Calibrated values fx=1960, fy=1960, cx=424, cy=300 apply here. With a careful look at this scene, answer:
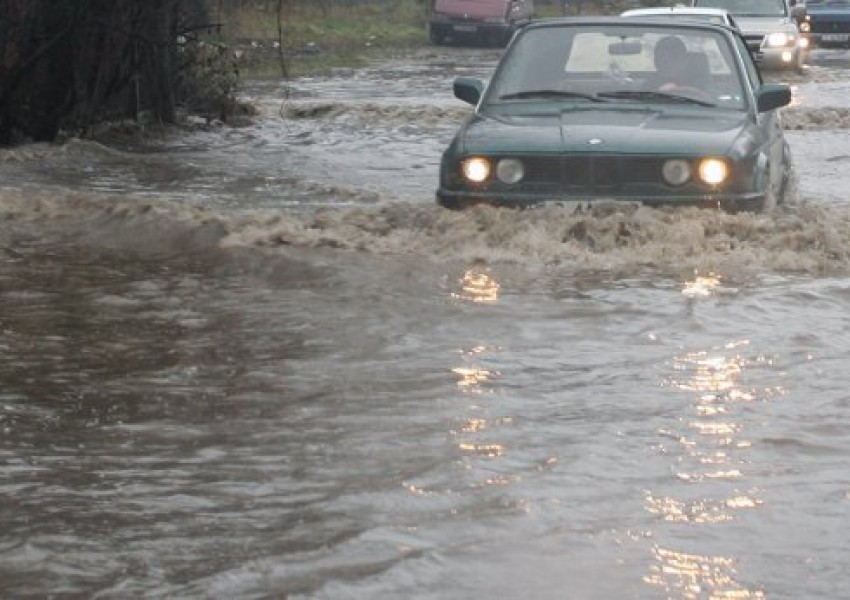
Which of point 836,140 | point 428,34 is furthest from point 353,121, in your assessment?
point 428,34

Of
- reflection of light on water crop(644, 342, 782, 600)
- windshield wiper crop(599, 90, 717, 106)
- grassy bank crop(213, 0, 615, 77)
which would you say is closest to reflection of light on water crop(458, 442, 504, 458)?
reflection of light on water crop(644, 342, 782, 600)

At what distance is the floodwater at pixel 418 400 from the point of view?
530cm

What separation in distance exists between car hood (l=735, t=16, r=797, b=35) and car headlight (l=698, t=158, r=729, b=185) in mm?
20045

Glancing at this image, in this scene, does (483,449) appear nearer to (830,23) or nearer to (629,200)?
(629,200)

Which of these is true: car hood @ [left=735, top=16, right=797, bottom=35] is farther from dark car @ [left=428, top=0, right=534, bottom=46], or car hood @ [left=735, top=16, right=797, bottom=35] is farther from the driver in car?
the driver in car

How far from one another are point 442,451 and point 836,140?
14345mm

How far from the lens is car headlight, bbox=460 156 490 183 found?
10.3 m

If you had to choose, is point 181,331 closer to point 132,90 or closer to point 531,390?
point 531,390

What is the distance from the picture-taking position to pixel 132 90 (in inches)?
781

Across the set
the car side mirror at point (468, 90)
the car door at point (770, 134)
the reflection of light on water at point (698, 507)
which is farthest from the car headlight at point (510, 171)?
the reflection of light on water at point (698, 507)

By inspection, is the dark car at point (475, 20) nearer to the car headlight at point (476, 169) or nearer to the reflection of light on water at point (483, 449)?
the car headlight at point (476, 169)

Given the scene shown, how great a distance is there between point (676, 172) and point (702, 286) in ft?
2.21

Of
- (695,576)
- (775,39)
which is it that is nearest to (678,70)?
(695,576)

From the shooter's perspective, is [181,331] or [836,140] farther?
[836,140]
